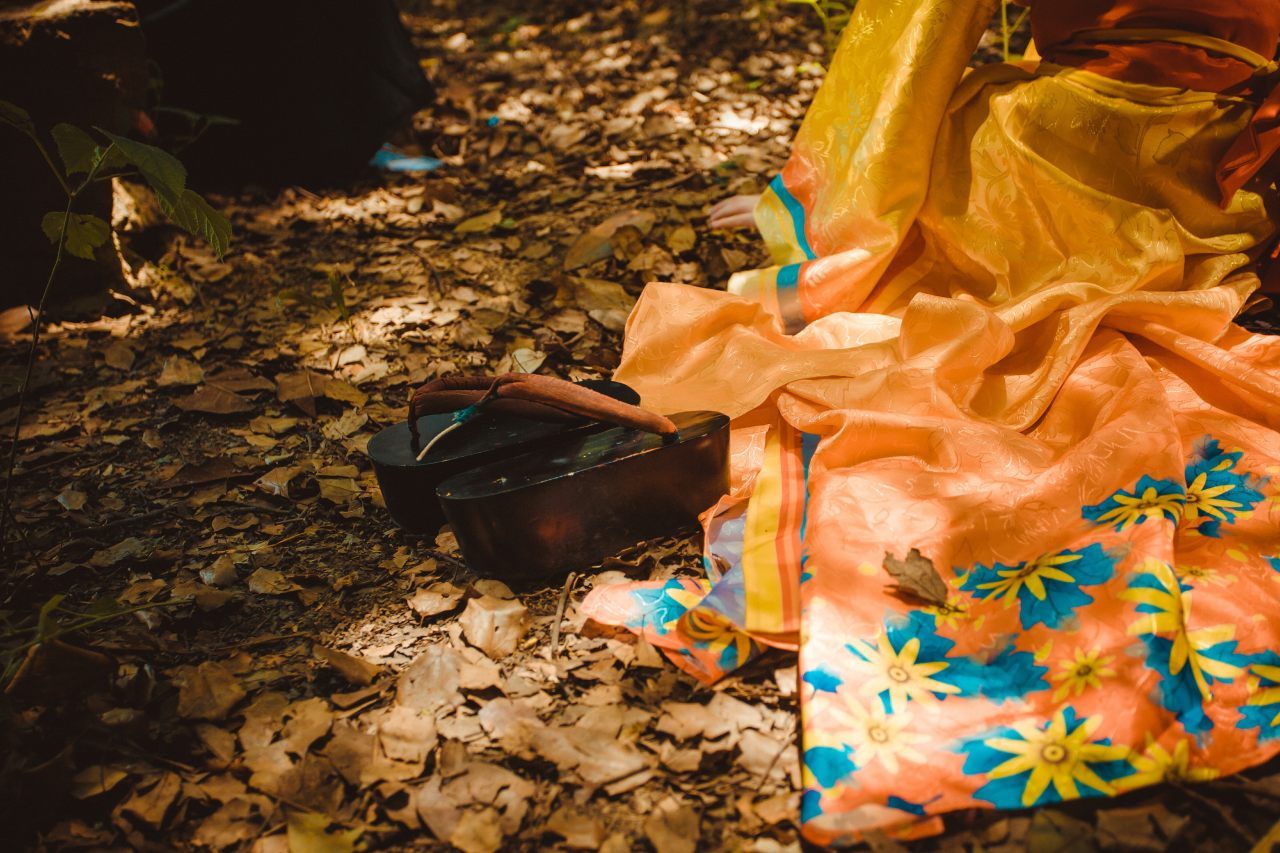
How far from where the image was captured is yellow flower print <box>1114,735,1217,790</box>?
1.06 metres

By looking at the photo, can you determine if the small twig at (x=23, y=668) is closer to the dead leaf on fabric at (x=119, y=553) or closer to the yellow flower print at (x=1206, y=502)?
the dead leaf on fabric at (x=119, y=553)

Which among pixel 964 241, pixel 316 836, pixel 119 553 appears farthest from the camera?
pixel 964 241

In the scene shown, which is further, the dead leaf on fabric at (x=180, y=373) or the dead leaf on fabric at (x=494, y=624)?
the dead leaf on fabric at (x=180, y=373)

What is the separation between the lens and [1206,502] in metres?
1.41

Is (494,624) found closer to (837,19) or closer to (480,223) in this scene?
(480,223)

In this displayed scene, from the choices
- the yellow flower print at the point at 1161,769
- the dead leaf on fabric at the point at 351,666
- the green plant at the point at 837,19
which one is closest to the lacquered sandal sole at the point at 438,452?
the dead leaf on fabric at the point at 351,666

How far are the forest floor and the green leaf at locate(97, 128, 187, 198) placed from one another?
26.4 inches

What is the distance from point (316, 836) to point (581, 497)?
0.67m

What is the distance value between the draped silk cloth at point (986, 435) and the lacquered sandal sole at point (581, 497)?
0.38ft

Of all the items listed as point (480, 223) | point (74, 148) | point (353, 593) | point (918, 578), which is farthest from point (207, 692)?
point (480, 223)

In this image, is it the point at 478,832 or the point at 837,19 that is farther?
the point at 837,19

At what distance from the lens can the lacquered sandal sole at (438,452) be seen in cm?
156

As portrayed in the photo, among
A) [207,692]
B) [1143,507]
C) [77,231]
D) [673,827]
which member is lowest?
[673,827]

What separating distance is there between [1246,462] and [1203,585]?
333 millimetres
